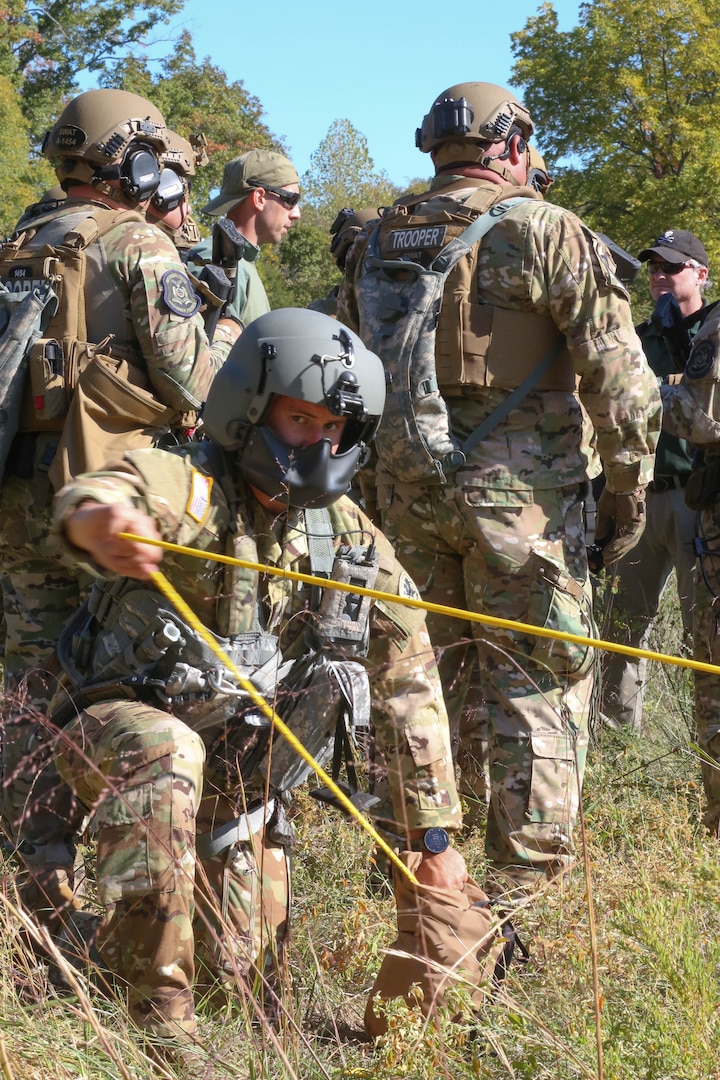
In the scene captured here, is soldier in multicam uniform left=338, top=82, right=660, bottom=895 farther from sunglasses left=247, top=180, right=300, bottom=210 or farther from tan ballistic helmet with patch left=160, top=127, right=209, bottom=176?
sunglasses left=247, top=180, right=300, bottom=210

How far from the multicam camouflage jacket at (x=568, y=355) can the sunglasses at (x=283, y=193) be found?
2.32 metres

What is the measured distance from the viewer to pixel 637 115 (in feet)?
61.0

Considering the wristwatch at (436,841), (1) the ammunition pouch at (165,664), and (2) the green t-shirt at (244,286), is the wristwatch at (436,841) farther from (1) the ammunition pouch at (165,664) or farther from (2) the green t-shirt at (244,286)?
(2) the green t-shirt at (244,286)

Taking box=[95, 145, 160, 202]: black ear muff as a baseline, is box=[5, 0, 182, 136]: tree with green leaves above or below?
above

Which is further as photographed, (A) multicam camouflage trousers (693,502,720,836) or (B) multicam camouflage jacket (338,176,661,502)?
(A) multicam camouflage trousers (693,502,720,836)

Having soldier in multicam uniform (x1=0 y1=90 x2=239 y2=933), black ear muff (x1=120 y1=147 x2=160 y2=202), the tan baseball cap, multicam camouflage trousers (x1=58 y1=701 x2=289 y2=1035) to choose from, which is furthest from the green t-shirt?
multicam camouflage trousers (x1=58 y1=701 x2=289 y2=1035)

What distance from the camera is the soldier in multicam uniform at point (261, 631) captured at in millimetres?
3201

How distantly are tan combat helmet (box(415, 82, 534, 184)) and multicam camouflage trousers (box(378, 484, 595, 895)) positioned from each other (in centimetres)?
124

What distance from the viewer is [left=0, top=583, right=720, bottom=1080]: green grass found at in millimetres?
2580

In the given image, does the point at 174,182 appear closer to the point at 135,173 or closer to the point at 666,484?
the point at 135,173

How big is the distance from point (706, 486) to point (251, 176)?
9.67 feet

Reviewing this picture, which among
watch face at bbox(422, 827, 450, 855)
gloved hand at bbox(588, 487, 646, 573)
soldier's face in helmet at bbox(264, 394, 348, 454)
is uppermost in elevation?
soldier's face in helmet at bbox(264, 394, 348, 454)

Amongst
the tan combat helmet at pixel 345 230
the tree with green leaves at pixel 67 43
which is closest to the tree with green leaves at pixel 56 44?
the tree with green leaves at pixel 67 43

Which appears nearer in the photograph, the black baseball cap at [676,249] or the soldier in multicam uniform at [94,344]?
the soldier in multicam uniform at [94,344]
